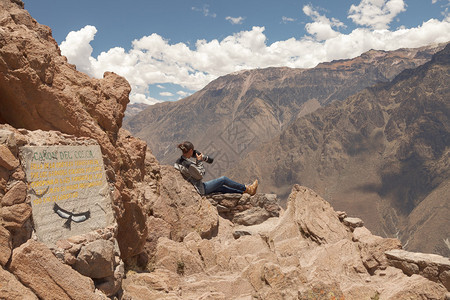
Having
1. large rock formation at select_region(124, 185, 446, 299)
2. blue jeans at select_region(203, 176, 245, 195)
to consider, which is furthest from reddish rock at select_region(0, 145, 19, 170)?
blue jeans at select_region(203, 176, 245, 195)

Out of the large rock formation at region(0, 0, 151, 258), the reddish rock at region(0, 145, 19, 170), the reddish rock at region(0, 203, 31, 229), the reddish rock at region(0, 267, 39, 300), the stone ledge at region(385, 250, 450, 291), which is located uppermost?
the large rock formation at region(0, 0, 151, 258)

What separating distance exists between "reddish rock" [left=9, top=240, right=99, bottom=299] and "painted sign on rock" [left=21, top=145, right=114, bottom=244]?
1.29 ft

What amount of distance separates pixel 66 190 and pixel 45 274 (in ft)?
4.77

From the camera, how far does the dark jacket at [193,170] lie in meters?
12.5

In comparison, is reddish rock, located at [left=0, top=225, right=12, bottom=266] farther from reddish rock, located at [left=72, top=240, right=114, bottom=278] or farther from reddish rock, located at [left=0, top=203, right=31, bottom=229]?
reddish rock, located at [left=72, top=240, right=114, bottom=278]

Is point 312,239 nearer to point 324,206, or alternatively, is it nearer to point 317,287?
point 324,206

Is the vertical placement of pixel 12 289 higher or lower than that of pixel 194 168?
lower

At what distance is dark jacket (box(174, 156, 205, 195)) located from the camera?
494 inches

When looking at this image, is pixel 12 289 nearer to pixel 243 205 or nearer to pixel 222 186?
pixel 222 186

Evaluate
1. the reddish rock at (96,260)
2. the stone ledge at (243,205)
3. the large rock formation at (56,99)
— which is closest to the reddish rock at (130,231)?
the large rock formation at (56,99)

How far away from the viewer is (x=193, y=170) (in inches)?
496

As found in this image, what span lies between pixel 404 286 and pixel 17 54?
9.97 meters

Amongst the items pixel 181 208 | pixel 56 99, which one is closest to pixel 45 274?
pixel 56 99

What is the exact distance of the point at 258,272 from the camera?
27.1ft
